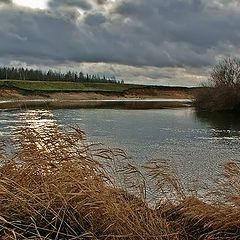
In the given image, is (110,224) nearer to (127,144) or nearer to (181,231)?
(181,231)

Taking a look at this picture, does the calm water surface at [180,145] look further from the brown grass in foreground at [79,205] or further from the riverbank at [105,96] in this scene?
the riverbank at [105,96]

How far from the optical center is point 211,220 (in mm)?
5500

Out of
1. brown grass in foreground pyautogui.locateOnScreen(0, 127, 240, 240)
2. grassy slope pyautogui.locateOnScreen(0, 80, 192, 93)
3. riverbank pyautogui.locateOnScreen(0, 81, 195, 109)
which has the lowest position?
riverbank pyautogui.locateOnScreen(0, 81, 195, 109)

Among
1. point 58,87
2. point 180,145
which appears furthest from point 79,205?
point 58,87

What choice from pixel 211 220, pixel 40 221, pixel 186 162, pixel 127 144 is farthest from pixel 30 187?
pixel 127 144

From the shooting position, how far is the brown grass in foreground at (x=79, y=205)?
4918 mm

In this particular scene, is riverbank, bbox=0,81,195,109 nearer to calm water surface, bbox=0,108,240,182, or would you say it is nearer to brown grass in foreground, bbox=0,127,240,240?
calm water surface, bbox=0,108,240,182

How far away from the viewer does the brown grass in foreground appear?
16.1ft

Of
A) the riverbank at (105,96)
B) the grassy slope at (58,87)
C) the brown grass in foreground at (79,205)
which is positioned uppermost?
the brown grass in foreground at (79,205)

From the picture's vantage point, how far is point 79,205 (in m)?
5.08

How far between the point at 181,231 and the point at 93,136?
1841cm

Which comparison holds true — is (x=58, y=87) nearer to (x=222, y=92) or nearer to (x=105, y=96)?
(x=105, y=96)

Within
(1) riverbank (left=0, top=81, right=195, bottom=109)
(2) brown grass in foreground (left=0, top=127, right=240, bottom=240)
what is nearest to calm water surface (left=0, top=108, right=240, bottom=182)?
(2) brown grass in foreground (left=0, top=127, right=240, bottom=240)

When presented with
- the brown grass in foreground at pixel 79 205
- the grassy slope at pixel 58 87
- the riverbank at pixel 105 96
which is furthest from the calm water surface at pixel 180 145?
the grassy slope at pixel 58 87
